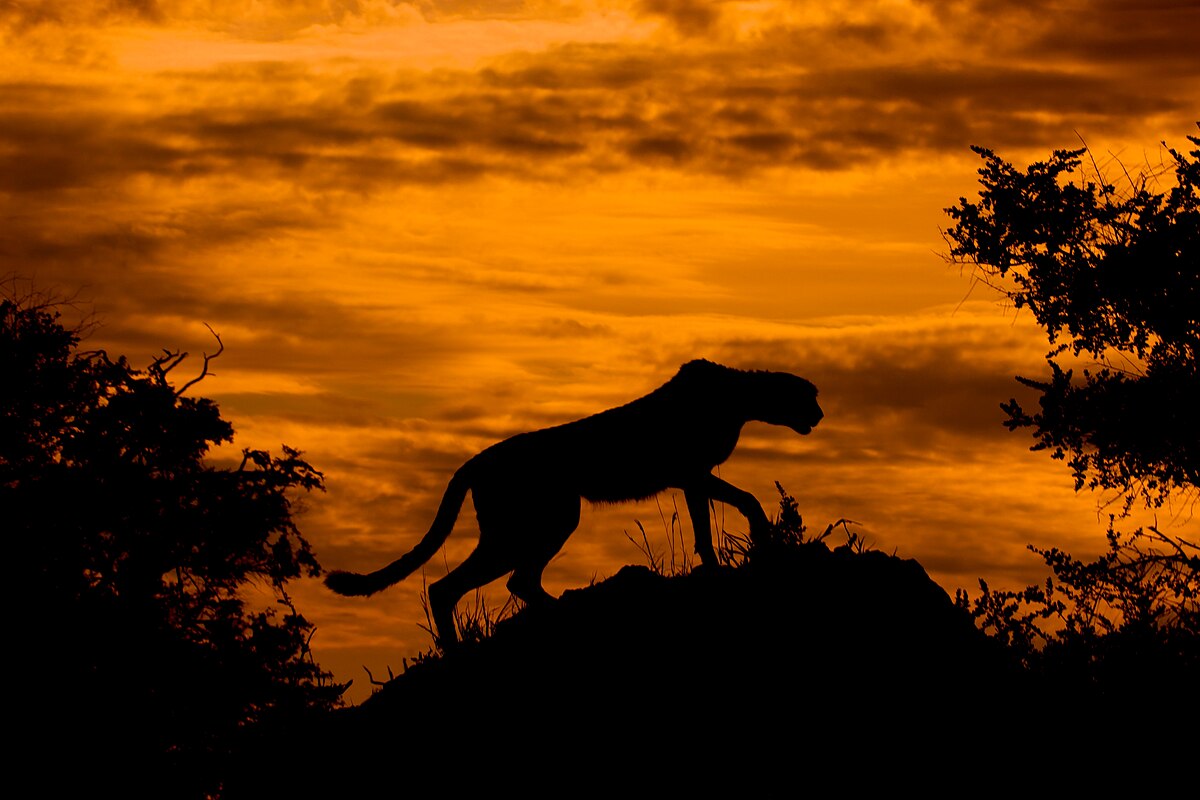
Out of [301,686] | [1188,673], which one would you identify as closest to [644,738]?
[1188,673]

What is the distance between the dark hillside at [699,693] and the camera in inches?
377

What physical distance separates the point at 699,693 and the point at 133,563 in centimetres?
1847

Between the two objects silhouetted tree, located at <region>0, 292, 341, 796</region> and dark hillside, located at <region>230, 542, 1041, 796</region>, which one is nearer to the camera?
dark hillside, located at <region>230, 542, 1041, 796</region>

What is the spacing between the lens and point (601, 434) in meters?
13.5

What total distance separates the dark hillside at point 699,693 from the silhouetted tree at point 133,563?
13813 millimetres

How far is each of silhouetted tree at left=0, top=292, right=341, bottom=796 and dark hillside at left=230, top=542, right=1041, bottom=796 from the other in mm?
13813

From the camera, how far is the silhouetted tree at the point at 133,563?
81.4ft

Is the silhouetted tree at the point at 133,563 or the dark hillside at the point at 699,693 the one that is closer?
the dark hillside at the point at 699,693

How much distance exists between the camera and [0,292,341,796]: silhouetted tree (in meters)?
24.8

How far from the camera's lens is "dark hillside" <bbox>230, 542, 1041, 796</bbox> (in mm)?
9578

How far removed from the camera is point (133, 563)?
26.0 meters

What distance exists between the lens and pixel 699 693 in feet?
32.2

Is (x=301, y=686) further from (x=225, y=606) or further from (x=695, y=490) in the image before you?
(x=695, y=490)

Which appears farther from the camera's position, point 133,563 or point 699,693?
point 133,563
